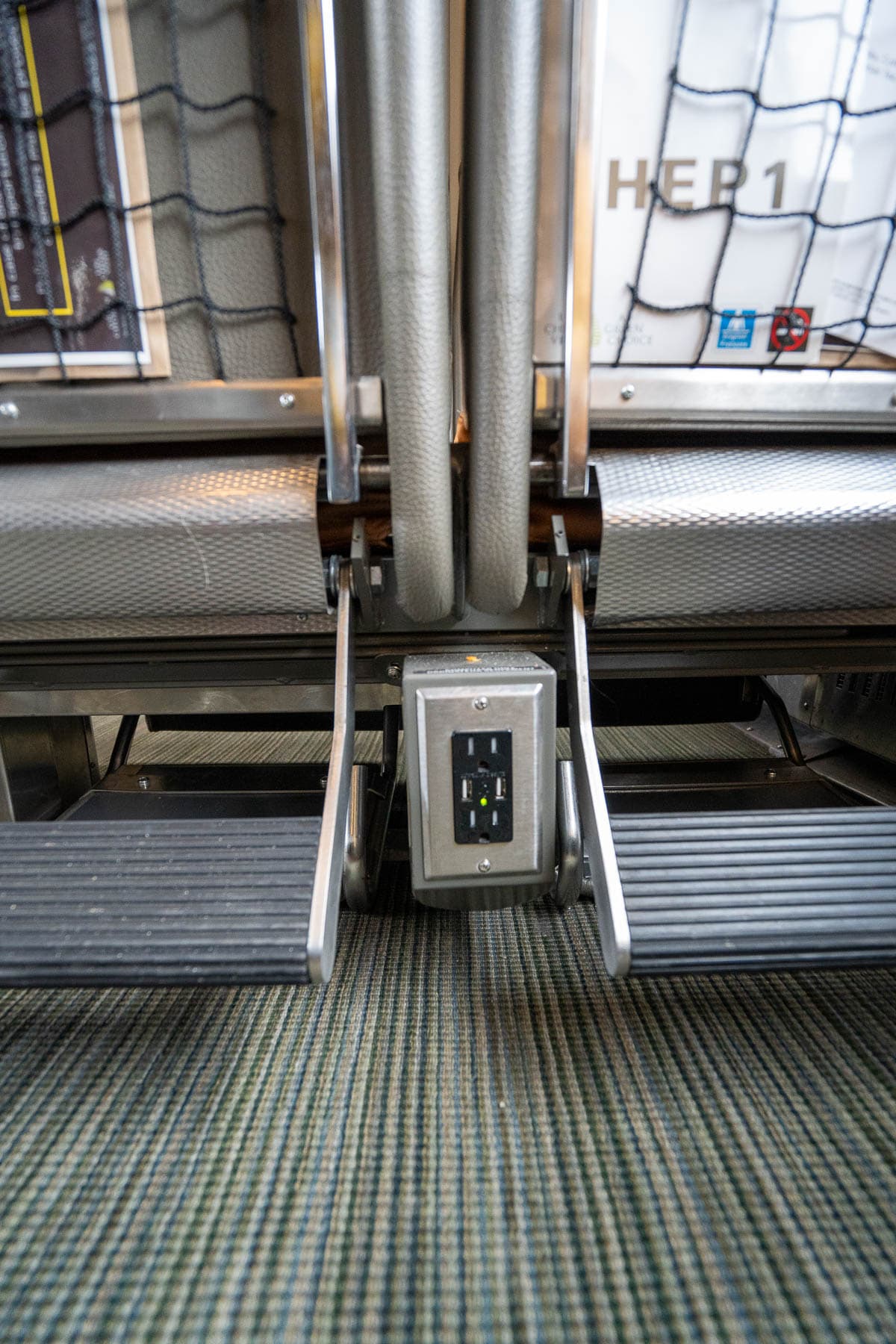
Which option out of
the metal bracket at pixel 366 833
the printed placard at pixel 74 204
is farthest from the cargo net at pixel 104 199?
the metal bracket at pixel 366 833

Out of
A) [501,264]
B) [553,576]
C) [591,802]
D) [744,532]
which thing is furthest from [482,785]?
[501,264]

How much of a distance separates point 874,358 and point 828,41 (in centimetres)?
36

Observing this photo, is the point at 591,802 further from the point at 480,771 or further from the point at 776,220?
the point at 776,220

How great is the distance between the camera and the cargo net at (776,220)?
751 mm

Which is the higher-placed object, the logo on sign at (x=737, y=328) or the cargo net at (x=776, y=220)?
the cargo net at (x=776, y=220)

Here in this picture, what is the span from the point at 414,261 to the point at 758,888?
80cm

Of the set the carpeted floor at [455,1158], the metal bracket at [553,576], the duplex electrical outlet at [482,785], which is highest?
the metal bracket at [553,576]

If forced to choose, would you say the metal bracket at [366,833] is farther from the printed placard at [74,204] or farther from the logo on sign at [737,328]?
the logo on sign at [737,328]

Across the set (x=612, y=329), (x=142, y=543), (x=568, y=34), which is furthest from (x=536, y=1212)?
(x=568, y=34)

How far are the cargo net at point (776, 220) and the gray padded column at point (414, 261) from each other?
269 mm

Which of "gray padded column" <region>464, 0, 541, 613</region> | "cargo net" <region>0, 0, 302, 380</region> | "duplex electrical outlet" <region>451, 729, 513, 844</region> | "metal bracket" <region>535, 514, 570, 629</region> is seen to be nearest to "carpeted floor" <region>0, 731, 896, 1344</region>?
"duplex electrical outlet" <region>451, 729, 513, 844</region>

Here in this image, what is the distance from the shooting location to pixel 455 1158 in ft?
2.10

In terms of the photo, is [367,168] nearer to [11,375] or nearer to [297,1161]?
[11,375]

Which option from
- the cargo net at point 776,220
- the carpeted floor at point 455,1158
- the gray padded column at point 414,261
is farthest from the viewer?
the cargo net at point 776,220
